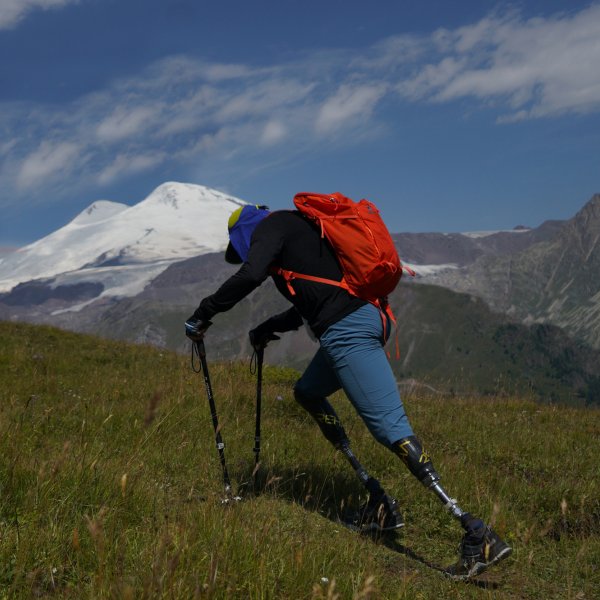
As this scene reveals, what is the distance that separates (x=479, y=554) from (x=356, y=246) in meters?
2.65

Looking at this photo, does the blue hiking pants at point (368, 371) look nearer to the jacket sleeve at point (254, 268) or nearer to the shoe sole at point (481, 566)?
the jacket sleeve at point (254, 268)

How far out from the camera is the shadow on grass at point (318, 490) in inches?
250

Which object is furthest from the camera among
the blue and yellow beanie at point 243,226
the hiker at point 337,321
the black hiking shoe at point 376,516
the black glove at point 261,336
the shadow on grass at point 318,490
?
the black glove at point 261,336

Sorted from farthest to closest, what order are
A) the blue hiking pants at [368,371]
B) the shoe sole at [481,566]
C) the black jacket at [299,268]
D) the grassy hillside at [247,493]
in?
the black jacket at [299,268] → the blue hiking pants at [368,371] → the shoe sole at [481,566] → the grassy hillside at [247,493]

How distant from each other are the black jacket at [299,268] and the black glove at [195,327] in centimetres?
14

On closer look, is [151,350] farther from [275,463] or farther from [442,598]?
[442,598]

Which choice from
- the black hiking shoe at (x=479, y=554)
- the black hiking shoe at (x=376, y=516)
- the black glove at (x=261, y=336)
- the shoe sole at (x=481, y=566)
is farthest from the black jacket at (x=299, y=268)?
the shoe sole at (x=481, y=566)

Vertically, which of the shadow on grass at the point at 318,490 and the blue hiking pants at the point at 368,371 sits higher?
the blue hiking pants at the point at 368,371

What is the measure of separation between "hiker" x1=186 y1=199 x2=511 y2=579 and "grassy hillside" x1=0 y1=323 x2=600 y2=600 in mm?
637

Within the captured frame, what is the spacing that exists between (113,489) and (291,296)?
2.23 metres

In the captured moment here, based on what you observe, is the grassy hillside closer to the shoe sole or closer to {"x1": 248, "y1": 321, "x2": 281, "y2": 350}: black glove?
the shoe sole

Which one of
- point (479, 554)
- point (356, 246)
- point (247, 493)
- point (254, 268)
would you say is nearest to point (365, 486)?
point (247, 493)

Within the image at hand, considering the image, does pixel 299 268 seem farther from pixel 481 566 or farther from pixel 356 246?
pixel 481 566

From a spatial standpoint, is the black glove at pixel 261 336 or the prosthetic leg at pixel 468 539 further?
the black glove at pixel 261 336
